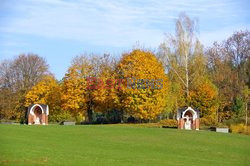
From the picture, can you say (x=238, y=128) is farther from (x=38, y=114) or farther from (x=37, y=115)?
(x=37, y=115)

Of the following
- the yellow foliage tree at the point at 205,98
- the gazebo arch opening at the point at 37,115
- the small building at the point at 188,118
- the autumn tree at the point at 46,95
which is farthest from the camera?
the yellow foliage tree at the point at 205,98

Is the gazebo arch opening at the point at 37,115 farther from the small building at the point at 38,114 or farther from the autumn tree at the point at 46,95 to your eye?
the autumn tree at the point at 46,95

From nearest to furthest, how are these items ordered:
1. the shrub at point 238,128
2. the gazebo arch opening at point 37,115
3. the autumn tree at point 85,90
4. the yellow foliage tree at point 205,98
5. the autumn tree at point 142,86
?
the shrub at point 238,128 < the autumn tree at point 142,86 < the gazebo arch opening at point 37,115 < the autumn tree at point 85,90 < the yellow foliage tree at point 205,98

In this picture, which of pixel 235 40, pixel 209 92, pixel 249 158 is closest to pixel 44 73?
pixel 209 92

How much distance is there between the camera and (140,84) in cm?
4988

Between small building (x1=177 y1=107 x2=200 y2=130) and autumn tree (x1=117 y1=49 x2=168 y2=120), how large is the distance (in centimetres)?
444

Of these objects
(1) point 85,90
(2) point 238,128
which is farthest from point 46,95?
(2) point 238,128

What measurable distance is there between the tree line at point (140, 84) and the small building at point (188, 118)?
4464 millimetres

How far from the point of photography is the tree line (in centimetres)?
5088

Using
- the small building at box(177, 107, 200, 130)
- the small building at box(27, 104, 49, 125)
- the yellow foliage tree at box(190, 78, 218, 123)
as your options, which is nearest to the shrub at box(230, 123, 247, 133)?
the small building at box(177, 107, 200, 130)

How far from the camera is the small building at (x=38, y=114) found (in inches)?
1903

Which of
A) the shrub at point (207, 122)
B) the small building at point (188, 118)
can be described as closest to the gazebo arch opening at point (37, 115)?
the small building at point (188, 118)

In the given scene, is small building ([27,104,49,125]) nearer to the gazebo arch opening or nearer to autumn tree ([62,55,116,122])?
the gazebo arch opening

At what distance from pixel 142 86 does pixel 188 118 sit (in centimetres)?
663
